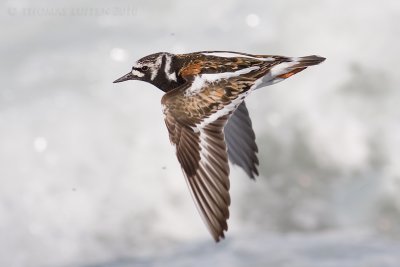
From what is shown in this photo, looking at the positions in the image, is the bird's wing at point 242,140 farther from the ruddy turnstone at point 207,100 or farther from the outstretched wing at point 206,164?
the outstretched wing at point 206,164

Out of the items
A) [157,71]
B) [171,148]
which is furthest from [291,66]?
[171,148]

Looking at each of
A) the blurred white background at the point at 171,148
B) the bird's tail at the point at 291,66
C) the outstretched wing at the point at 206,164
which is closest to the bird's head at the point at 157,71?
the outstretched wing at the point at 206,164

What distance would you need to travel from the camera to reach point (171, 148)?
28.3 ft

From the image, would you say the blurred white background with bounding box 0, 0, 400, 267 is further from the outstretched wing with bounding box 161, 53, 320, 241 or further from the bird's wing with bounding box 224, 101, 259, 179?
the outstretched wing with bounding box 161, 53, 320, 241

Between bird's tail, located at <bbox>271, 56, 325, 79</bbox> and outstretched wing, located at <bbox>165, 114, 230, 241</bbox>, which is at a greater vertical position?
bird's tail, located at <bbox>271, 56, 325, 79</bbox>

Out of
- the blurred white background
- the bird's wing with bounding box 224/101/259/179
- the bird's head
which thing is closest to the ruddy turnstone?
the bird's head

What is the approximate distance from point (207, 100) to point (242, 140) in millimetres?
879

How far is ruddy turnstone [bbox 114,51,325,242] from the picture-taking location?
5.16 metres

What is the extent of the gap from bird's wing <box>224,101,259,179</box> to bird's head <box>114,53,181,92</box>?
672 millimetres

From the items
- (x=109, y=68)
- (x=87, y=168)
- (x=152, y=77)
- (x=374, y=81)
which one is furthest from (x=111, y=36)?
(x=152, y=77)

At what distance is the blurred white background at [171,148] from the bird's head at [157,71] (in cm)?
236

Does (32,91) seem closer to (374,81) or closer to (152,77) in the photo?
(374,81)

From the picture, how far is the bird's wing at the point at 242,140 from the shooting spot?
6184 millimetres

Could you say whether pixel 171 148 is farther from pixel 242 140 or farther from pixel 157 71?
pixel 157 71
